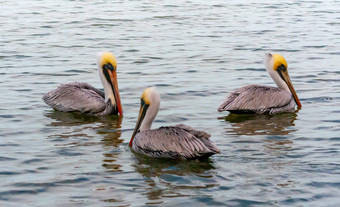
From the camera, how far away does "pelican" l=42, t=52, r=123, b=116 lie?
8.66 m

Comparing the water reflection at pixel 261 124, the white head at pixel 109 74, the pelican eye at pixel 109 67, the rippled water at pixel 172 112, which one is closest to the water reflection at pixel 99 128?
the rippled water at pixel 172 112

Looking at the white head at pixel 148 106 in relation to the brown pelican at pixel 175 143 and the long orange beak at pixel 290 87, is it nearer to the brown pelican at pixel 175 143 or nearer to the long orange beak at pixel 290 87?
the brown pelican at pixel 175 143

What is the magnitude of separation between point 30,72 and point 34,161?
442 cm

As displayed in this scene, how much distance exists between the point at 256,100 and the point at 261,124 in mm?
401

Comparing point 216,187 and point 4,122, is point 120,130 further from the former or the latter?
point 216,187

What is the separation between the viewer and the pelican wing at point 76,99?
867 cm

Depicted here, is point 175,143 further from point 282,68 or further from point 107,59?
point 282,68

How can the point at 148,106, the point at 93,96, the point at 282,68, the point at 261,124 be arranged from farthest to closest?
the point at 282,68
the point at 93,96
the point at 261,124
the point at 148,106

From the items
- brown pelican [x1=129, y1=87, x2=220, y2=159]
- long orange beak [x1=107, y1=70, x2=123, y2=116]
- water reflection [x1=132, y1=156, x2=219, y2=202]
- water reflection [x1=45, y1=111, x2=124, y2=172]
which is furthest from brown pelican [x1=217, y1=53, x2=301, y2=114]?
water reflection [x1=132, y1=156, x2=219, y2=202]

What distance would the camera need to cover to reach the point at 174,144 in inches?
256

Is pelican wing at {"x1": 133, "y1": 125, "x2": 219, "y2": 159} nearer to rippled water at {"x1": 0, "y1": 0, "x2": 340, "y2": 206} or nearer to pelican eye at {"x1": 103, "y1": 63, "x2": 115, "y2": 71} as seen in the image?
rippled water at {"x1": 0, "y1": 0, "x2": 340, "y2": 206}

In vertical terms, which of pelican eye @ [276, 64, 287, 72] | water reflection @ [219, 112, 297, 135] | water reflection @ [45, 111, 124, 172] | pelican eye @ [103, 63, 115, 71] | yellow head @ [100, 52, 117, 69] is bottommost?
water reflection @ [219, 112, 297, 135]

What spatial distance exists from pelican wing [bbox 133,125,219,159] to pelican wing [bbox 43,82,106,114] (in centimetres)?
191

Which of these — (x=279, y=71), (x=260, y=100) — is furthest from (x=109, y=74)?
(x=279, y=71)
